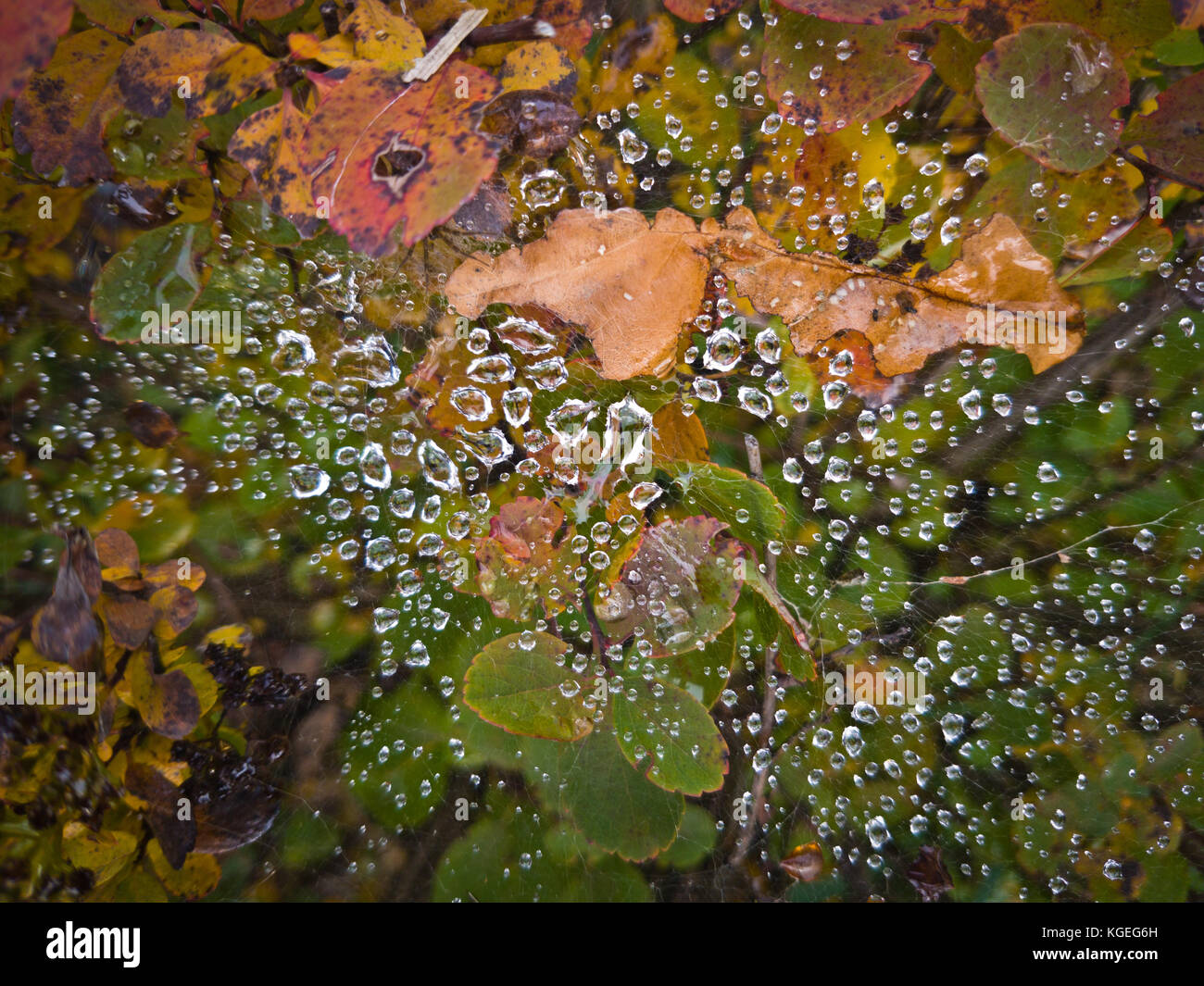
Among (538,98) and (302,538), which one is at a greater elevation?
(538,98)

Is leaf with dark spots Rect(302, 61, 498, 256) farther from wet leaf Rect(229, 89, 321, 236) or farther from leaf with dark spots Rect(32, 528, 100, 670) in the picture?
leaf with dark spots Rect(32, 528, 100, 670)

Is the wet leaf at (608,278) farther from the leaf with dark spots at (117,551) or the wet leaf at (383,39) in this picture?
the leaf with dark spots at (117,551)

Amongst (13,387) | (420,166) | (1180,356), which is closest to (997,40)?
(1180,356)

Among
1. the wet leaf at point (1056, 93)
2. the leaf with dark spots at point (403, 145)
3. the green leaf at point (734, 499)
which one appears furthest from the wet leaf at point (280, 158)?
the wet leaf at point (1056, 93)

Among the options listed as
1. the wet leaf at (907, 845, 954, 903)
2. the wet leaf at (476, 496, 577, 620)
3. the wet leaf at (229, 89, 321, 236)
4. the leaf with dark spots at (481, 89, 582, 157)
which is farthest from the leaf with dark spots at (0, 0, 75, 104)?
the wet leaf at (907, 845, 954, 903)

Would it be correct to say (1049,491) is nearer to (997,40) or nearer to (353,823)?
(997,40)

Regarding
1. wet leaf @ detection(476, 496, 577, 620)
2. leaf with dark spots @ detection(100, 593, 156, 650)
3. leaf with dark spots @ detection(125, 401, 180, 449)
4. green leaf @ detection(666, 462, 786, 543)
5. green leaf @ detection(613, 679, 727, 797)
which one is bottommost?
green leaf @ detection(613, 679, 727, 797)

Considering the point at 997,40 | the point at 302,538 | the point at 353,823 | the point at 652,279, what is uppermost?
the point at 997,40
